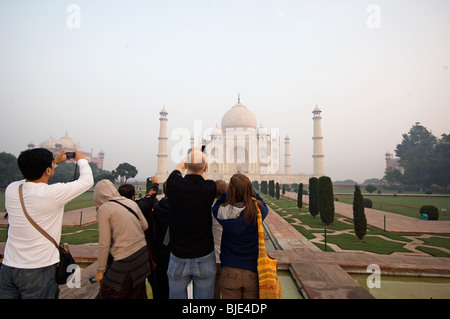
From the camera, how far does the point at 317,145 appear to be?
113 feet

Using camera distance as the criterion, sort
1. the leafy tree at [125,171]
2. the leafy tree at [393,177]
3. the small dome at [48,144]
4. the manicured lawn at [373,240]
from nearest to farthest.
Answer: the manicured lawn at [373,240]
the leafy tree at [125,171]
the leafy tree at [393,177]
the small dome at [48,144]

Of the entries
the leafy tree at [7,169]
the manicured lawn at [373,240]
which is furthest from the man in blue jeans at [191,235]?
the leafy tree at [7,169]

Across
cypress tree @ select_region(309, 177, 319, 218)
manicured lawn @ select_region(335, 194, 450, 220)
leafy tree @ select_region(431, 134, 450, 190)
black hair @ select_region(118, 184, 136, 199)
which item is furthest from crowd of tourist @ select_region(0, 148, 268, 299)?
A: leafy tree @ select_region(431, 134, 450, 190)

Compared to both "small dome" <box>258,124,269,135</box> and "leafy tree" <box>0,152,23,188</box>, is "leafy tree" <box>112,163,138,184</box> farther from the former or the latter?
"small dome" <box>258,124,269,135</box>

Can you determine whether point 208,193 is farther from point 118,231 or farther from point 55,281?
point 55,281

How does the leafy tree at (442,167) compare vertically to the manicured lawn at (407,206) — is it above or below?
above

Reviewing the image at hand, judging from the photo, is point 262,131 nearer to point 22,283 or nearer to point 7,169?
point 7,169

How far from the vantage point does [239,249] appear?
6.17 ft

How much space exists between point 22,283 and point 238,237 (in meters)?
1.46

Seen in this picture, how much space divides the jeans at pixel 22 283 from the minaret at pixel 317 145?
35381 millimetres

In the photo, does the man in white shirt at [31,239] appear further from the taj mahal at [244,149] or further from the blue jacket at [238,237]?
the taj mahal at [244,149]

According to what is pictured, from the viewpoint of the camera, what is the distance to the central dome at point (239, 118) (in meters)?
39.4
